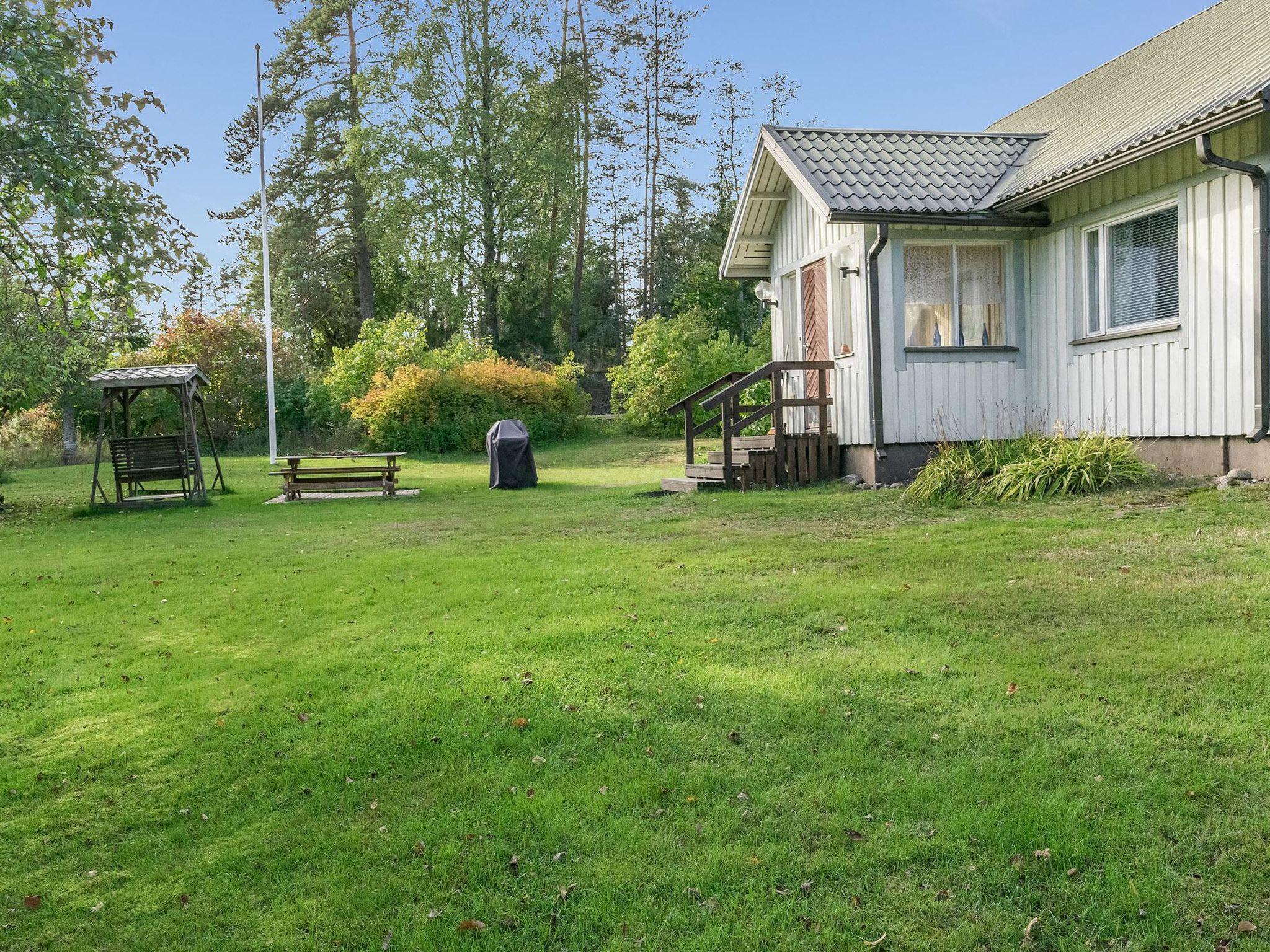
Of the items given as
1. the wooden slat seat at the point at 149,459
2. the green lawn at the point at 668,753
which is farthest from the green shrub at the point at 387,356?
the green lawn at the point at 668,753

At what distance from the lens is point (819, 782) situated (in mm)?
3650

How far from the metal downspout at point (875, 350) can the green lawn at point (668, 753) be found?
418 centimetres

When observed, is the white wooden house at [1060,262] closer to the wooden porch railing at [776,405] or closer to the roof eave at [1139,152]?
the roof eave at [1139,152]

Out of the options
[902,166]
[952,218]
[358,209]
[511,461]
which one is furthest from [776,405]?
[358,209]

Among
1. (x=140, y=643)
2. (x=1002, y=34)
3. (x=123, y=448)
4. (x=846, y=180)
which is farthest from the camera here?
(x=1002, y=34)

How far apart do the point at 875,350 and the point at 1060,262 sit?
2.39 m

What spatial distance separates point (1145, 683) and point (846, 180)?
29.8 ft

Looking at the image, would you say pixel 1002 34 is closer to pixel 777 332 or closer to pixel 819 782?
pixel 777 332

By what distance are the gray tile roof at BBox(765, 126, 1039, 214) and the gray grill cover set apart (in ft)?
20.2

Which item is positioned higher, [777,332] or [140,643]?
[777,332]

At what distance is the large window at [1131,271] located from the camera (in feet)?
33.2

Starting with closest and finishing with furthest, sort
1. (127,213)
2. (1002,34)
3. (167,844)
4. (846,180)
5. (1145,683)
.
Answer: (167,844)
(1145,683)
(127,213)
(846,180)
(1002,34)

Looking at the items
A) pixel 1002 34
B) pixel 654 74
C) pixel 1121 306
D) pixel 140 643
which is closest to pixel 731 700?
pixel 140 643

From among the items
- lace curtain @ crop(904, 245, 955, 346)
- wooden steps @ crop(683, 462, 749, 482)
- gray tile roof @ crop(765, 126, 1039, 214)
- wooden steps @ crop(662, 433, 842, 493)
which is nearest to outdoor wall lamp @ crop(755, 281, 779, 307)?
gray tile roof @ crop(765, 126, 1039, 214)
